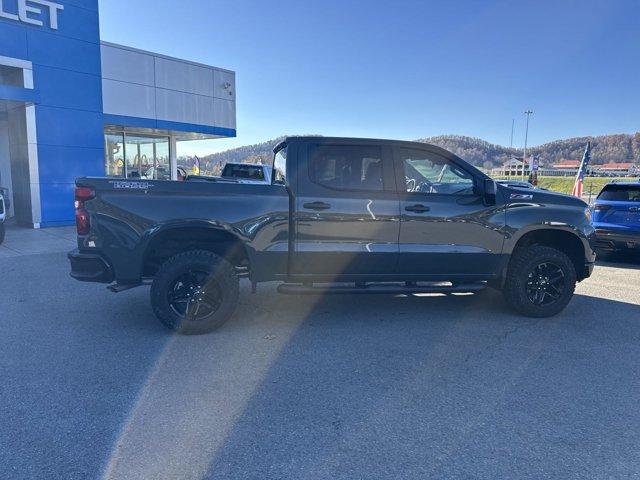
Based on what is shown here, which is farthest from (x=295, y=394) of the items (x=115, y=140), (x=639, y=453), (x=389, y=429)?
(x=115, y=140)

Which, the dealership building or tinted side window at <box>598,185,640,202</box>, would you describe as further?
the dealership building

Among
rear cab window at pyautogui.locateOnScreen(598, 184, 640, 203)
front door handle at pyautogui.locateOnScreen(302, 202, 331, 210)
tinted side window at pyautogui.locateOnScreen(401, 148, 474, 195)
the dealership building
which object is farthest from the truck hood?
the dealership building

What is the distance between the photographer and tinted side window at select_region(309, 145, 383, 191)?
5.16m

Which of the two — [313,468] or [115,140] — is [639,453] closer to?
[313,468]

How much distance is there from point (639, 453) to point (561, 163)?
126m

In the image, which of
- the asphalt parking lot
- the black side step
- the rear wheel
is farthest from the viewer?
the black side step

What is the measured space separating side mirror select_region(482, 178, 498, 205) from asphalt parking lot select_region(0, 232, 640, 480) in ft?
4.48

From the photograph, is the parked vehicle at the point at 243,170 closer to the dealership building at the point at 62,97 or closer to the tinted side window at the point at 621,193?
the dealership building at the point at 62,97

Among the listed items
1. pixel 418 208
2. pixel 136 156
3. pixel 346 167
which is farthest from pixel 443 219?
pixel 136 156

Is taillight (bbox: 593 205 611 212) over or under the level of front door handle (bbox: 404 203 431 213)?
under

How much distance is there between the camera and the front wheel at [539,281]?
18.1ft

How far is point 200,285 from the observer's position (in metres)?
4.94

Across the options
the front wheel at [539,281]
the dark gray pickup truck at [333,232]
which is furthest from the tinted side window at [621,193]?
the front wheel at [539,281]

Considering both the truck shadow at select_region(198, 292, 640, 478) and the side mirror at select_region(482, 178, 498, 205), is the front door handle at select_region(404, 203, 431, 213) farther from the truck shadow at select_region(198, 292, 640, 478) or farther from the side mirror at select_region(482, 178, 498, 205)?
the truck shadow at select_region(198, 292, 640, 478)
